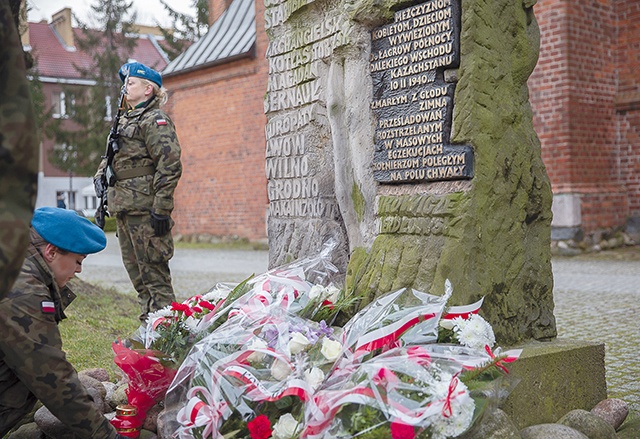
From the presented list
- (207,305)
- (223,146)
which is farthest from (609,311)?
(223,146)

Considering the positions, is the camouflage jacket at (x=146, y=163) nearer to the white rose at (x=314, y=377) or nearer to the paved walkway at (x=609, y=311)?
the white rose at (x=314, y=377)

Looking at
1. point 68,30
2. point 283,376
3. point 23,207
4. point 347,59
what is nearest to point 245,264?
point 347,59

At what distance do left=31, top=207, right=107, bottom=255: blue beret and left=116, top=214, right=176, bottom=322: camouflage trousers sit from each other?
226cm

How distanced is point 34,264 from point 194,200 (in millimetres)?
16024

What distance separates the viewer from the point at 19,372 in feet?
9.51

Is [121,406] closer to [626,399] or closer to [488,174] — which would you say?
[488,174]

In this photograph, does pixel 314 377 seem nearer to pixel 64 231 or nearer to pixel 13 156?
pixel 64 231

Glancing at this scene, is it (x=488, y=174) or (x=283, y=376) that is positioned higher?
(x=488, y=174)

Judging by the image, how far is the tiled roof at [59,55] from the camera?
3741 centimetres

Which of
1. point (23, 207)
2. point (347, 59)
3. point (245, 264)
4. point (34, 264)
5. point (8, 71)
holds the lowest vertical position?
point (245, 264)

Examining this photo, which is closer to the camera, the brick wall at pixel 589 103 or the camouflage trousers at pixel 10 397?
the camouflage trousers at pixel 10 397

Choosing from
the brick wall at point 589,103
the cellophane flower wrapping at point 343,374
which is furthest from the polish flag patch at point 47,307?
the brick wall at point 589,103

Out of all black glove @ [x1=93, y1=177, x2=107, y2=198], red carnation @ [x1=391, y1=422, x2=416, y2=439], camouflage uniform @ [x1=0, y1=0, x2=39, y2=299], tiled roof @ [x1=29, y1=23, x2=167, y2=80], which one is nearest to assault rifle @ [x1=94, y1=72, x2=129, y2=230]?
black glove @ [x1=93, y1=177, x2=107, y2=198]

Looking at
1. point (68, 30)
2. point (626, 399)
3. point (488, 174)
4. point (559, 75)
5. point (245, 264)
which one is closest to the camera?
point (488, 174)
